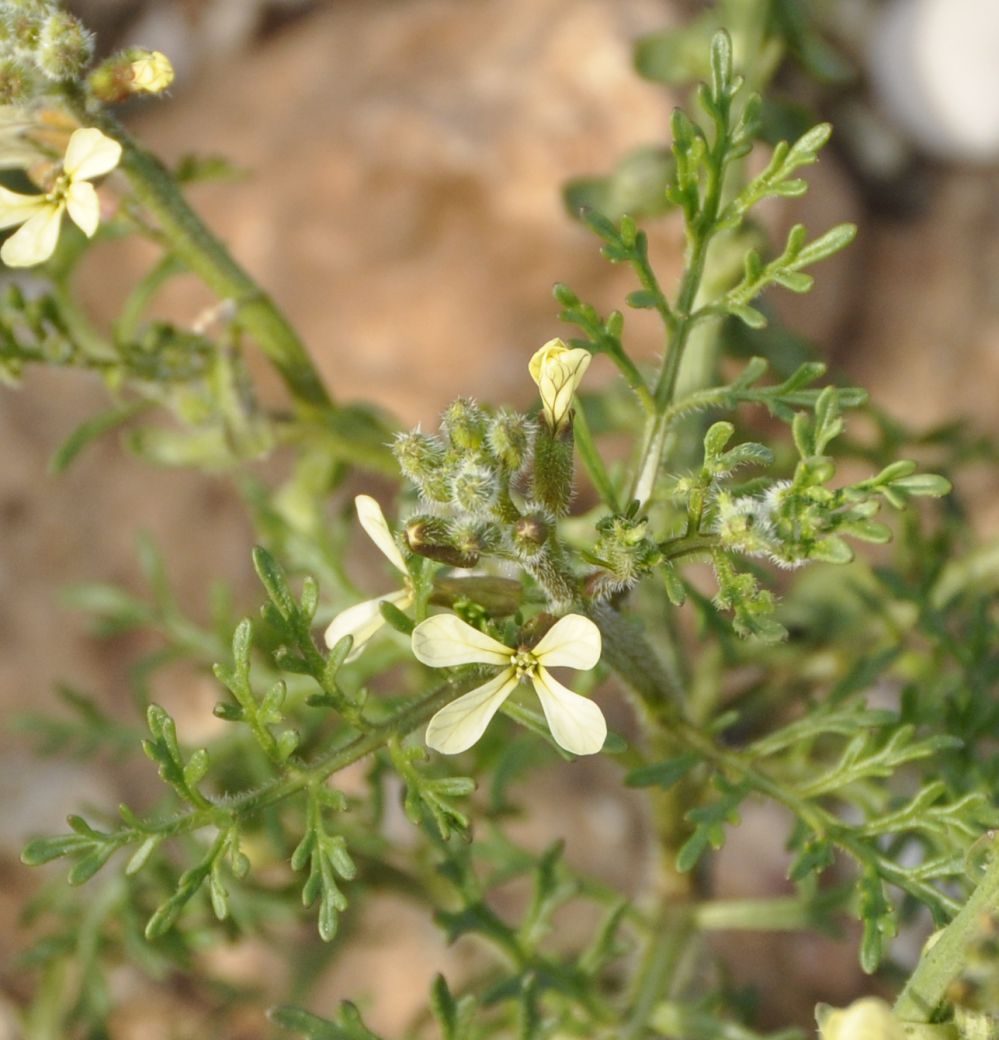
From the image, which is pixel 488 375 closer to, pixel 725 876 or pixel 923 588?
pixel 725 876

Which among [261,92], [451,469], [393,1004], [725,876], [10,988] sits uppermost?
[451,469]

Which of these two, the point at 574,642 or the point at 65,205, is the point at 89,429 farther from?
the point at 574,642

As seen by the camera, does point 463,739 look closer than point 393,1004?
Yes

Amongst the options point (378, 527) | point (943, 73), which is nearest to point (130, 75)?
point (378, 527)

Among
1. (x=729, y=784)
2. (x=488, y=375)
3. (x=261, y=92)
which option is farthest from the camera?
(x=261, y=92)

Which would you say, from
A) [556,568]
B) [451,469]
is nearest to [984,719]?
[556,568]

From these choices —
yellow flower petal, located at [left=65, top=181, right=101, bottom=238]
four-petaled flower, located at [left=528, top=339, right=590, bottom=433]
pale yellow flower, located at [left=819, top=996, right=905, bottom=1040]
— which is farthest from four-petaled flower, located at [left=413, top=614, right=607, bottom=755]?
yellow flower petal, located at [left=65, top=181, right=101, bottom=238]

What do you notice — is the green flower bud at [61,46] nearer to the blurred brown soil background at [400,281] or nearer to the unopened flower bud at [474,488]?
the unopened flower bud at [474,488]

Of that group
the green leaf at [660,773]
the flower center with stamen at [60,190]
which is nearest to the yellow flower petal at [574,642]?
the green leaf at [660,773]
